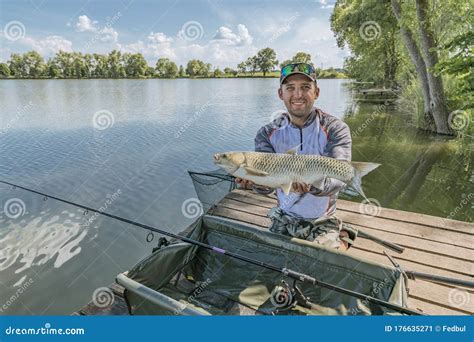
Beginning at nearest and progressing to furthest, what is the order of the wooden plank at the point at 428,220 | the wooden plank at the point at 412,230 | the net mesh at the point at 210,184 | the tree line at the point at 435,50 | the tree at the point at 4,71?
1. the wooden plank at the point at 412,230
2. the wooden plank at the point at 428,220
3. the net mesh at the point at 210,184
4. the tree line at the point at 435,50
5. the tree at the point at 4,71

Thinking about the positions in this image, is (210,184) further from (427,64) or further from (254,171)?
(427,64)

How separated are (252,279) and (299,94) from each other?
1.91 meters

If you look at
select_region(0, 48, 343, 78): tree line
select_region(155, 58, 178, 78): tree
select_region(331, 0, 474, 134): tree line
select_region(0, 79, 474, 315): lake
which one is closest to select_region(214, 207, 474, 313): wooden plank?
select_region(0, 79, 474, 315): lake

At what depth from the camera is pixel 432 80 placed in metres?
13.5

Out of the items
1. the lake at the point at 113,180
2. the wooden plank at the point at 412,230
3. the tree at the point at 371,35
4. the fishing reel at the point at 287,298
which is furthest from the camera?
the tree at the point at 371,35

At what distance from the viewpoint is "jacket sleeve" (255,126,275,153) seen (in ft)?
10.5

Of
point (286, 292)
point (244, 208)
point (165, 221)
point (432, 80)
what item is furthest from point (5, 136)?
point (432, 80)

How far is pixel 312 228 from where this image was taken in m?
3.21

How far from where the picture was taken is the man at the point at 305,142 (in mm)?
2982

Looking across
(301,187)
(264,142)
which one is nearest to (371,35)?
(264,142)

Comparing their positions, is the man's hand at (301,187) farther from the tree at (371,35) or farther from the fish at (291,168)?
the tree at (371,35)

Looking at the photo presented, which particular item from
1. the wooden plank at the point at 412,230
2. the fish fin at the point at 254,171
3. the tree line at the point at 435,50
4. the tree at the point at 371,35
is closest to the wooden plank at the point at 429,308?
the wooden plank at the point at 412,230

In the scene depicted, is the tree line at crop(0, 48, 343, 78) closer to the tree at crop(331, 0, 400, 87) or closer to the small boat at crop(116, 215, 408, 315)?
the tree at crop(331, 0, 400, 87)

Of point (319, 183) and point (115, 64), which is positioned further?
point (115, 64)
